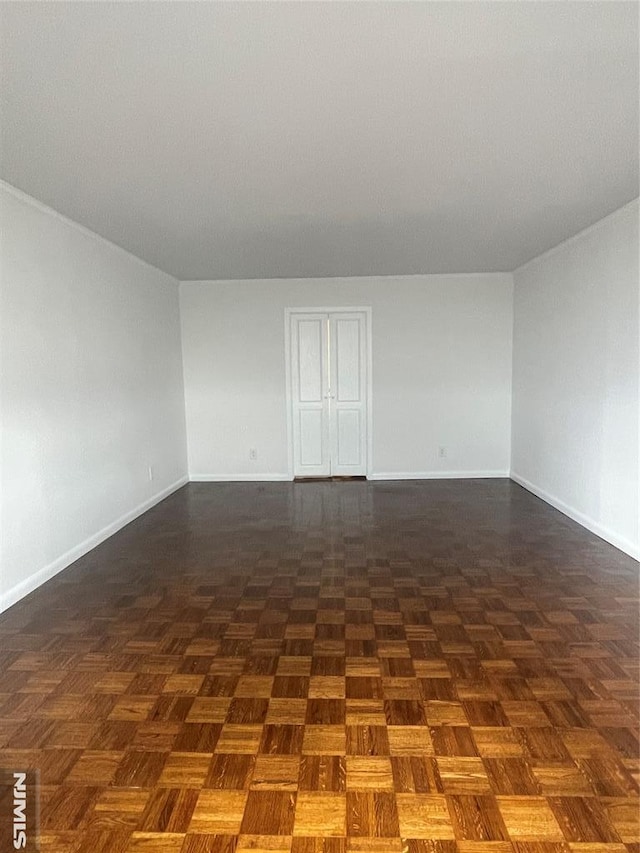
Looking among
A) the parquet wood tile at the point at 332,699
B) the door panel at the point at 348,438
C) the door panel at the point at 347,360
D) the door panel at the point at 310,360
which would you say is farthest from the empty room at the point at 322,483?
the door panel at the point at 348,438

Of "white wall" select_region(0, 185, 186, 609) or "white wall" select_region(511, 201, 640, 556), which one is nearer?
"white wall" select_region(0, 185, 186, 609)

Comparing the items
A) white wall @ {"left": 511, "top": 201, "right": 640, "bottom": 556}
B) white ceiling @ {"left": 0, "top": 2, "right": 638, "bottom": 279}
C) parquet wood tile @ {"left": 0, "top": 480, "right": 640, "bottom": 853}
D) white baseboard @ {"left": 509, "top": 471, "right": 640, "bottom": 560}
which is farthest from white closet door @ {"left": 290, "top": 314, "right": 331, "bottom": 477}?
parquet wood tile @ {"left": 0, "top": 480, "right": 640, "bottom": 853}

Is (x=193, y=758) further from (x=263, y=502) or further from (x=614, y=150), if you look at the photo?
(x=263, y=502)

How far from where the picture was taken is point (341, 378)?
271 inches

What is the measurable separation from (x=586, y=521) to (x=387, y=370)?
294 centimetres

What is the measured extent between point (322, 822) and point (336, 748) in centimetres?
33

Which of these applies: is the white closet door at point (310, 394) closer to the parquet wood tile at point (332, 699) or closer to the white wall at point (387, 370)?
the white wall at point (387, 370)

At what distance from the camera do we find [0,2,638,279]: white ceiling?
1.79 meters

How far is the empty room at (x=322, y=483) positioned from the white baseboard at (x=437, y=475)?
28cm

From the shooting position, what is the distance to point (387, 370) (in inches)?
268

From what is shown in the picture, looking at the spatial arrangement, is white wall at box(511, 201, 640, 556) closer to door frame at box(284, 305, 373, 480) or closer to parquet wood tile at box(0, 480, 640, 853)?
parquet wood tile at box(0, 480, 640, 853)

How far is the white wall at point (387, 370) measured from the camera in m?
6.70

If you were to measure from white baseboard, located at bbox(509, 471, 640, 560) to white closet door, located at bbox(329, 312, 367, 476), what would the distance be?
1951 millimetres

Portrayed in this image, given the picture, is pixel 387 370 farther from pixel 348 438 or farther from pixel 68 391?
pixel 68 391
